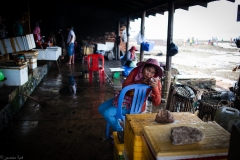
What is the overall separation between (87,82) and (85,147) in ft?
14.4

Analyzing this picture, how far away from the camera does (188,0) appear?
Answer: 627cm

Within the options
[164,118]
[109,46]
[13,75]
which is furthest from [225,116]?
[109,46]

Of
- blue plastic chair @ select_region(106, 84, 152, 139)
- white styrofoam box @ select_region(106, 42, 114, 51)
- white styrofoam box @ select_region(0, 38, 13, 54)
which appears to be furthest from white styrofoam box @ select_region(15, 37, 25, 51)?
white styrofoam box @ select_region(106, 42, 114, 51)

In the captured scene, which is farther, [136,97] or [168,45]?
[168,45]

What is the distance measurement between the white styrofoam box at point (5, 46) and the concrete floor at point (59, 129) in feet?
4.92

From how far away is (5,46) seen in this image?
6.12m

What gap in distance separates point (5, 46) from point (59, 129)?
378cm

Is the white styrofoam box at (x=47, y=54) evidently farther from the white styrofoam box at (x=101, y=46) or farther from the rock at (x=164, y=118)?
the rock at (x=164, y=118)

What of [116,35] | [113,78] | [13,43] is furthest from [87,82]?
[116,35]

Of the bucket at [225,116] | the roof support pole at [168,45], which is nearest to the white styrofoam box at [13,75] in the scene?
the roof support pole at [168,45]

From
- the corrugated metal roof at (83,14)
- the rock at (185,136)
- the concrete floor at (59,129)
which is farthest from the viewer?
the corrugated metal roof at (83,14)

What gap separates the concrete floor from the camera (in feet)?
Answer: 10.3

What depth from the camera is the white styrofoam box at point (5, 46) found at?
604cm

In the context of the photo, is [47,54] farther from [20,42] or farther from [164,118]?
[164,118]
